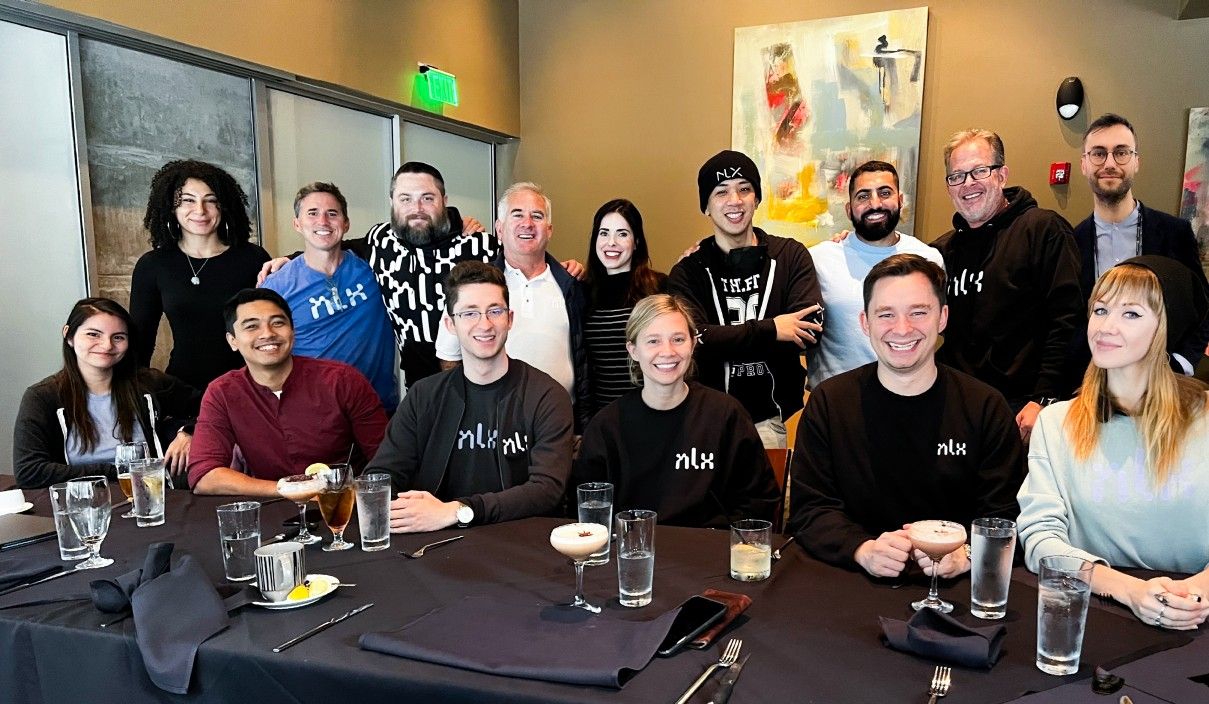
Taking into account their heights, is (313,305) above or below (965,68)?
below

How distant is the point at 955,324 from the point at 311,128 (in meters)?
3.64

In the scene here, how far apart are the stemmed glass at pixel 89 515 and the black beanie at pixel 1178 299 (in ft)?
9.72

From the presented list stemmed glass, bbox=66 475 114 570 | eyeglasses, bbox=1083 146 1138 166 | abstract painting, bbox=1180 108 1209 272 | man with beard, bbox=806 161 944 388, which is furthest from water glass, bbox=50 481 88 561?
abstract painting, bbox=1180 108 1209 272

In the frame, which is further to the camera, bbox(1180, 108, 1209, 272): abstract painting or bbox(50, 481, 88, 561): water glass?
bbox(1180, 108, 1209, 272): abstract painting

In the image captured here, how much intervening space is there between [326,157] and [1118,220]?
161 inches

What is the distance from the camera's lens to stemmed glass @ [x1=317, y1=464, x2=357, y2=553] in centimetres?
167

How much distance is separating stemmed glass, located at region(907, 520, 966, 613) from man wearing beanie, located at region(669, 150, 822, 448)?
135 centimetres

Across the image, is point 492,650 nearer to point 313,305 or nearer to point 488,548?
point 488,548

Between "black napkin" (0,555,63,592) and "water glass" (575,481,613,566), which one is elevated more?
"water glass" (575,481,613,566)

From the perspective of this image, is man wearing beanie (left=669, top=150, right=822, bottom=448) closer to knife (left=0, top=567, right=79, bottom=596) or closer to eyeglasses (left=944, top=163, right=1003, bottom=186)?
eyeglasses (left=944, top=163, right=1003, bottom=186)

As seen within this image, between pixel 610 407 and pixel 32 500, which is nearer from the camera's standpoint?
pixel 32 500

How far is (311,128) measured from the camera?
14.8ft

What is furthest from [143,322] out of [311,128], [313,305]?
[311,128]

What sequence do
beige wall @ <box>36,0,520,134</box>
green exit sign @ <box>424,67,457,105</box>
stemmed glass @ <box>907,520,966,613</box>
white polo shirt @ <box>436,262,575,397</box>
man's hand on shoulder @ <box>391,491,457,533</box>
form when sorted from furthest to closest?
green exit sign @ <box>424,67,457,105</box> < beige wall @ <box>36,0,520,134</box> < white polo shirt @ <box>436,262,575,397</box> < man's hand on shoulder @ <box>391,491,457,533</box> < stemmed glass @ <box>907,520,966,613</box>
